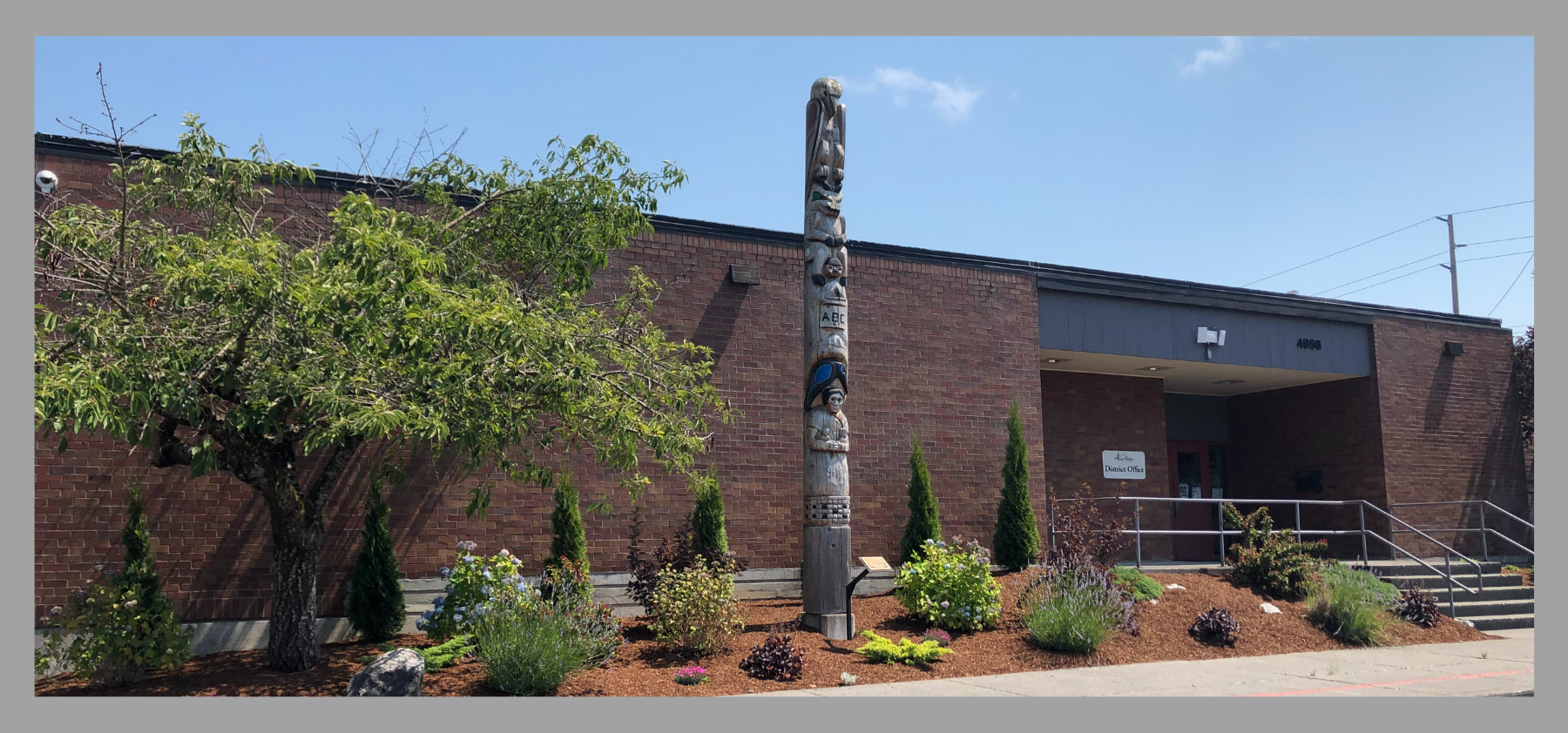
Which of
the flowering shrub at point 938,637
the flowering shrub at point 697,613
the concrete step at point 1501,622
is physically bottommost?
the concrete step at point 1501,622

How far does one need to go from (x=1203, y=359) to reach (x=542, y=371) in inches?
516

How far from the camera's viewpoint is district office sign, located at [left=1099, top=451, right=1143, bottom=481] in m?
18.6

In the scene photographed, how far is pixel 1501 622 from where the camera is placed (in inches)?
576

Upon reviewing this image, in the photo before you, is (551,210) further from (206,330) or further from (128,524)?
(128,524)

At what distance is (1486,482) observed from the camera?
19375 millimetres

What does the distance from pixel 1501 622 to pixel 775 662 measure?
11.1m

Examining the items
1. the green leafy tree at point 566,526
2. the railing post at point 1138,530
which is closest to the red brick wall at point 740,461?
the green leafy tree at point 566,526

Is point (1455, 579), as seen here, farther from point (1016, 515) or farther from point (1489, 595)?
point (1016, 515)

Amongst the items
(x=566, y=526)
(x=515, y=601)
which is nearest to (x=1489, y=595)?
(x=566, y=526)

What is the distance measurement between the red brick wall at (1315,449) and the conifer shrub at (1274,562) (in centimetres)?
524

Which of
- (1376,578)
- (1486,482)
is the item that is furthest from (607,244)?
(1486,482)

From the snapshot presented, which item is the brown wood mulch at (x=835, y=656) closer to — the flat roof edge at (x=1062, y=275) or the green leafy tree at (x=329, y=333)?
the green leafy tree at (x=329, y=333)

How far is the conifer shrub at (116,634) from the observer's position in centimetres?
951

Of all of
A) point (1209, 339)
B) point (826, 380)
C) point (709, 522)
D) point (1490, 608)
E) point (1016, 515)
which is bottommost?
point (1490, 608)
